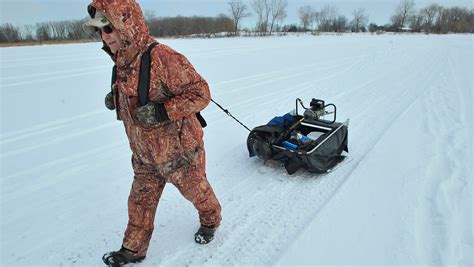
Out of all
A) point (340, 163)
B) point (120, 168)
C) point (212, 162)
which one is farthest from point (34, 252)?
point (340, 163)

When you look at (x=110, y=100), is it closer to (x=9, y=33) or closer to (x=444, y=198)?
(x=444, y=198)

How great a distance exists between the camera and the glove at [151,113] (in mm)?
2129

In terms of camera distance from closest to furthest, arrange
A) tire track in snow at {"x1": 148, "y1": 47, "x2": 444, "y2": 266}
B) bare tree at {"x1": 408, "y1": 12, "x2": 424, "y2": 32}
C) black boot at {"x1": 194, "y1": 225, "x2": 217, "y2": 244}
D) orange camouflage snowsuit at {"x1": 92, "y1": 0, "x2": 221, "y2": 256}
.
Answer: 1. orange camouflage snowsuit at {"x1": 92, "y1": 0, "x2": 221, "y2": 256}
2. tire track in snow at {"x1": 148, "y1": 47, "x2": 444, "y2": 266}
3. black boot at {"x1": 194, "y1": 225, "x2": 217, "y2": 244}
4. bare tree at {"x1": 408, "y1": 12, "x2": 424, "y2": 32}

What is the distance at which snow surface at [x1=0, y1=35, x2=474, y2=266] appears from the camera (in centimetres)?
282

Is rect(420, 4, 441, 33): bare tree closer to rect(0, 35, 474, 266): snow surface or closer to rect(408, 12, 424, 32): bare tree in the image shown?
rect(408, 12, 424, 32): bare tree

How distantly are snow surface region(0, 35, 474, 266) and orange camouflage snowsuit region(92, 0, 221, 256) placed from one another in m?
0.52

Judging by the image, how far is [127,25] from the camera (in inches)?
79.7

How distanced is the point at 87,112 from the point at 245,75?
5800 mm

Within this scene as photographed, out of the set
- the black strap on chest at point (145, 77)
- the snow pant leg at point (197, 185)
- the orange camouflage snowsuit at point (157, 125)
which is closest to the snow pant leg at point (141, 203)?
the orange camouflage snowsuit at point (157, 125)

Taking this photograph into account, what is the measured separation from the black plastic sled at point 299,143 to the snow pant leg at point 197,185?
4.61ft

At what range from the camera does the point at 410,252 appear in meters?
2.69

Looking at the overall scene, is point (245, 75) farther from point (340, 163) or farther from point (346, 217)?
point (346, 217)

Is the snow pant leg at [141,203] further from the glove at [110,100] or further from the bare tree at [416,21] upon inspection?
the bare tree at [416,21]

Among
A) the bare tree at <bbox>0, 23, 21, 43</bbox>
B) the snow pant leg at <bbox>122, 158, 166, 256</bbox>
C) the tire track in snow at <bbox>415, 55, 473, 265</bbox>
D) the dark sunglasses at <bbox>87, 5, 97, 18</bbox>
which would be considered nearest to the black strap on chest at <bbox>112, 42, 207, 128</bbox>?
the dark sunglasses at <bbox>87, 5, 97, 18</bbox>
